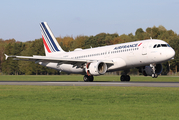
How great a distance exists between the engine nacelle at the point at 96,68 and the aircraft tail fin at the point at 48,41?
15199 mm

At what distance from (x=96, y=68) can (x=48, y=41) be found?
18816 mm

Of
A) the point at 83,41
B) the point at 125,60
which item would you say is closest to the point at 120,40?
the point at 83,41

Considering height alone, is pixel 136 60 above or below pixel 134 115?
above

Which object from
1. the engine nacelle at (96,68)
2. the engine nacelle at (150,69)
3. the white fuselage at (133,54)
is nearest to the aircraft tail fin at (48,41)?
the white fuselage at (133,54)

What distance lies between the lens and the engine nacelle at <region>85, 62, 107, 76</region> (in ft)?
130

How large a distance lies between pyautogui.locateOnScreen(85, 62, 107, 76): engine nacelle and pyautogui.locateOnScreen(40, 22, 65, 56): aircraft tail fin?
1520 cm

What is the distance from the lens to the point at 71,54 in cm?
5047

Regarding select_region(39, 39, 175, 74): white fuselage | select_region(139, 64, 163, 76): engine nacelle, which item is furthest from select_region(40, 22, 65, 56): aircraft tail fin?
select_region(139, 64, 163, 76): engine nacelle

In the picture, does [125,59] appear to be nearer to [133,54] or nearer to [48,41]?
[133,54]

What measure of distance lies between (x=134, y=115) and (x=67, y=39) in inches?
7036

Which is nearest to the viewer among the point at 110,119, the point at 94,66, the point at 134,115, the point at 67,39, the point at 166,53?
the point at 110,119

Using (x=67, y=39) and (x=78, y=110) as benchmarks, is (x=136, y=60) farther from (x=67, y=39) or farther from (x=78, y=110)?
(x=67, y=39)

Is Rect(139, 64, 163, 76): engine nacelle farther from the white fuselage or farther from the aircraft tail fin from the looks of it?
the aircraft tail fin

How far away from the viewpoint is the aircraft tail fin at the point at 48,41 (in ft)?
181
